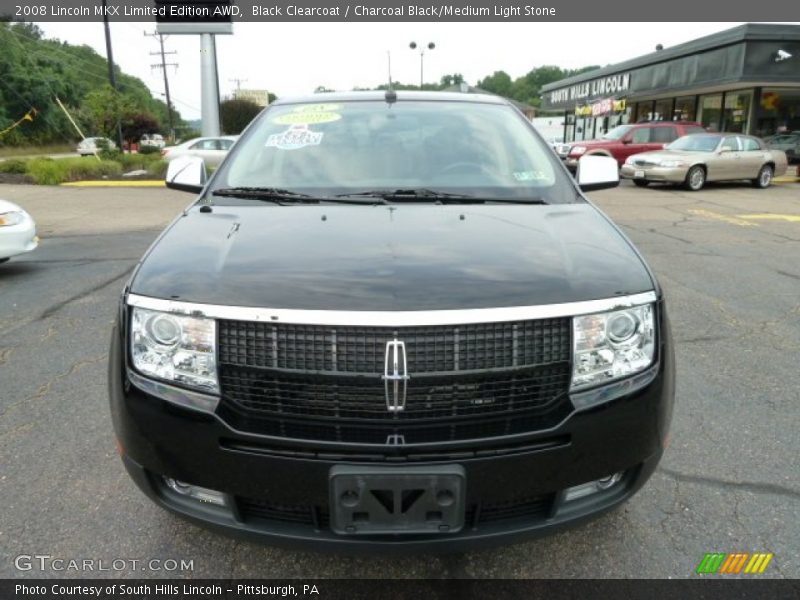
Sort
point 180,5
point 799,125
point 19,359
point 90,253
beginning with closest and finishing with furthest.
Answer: point 19,359 < point 90,253 < point 180,5 < point 799,125

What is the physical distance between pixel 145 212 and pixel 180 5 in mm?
8712

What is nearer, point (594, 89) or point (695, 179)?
point (695, 179)

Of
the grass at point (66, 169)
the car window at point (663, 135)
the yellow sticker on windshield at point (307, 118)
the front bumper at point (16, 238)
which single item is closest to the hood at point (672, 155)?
the car window at point (663, 135)

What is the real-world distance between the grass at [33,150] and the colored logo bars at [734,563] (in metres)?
52.6

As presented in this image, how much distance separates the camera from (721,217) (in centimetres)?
1149

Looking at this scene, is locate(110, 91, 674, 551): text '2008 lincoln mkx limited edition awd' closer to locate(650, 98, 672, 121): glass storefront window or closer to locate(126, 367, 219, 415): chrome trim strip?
locate(126, 367, 219, 415): chrome trim strip

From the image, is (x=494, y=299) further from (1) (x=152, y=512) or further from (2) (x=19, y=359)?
(2) (x=19, y=359)

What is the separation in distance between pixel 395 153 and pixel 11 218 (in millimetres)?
5139

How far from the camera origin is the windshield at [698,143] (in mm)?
16375

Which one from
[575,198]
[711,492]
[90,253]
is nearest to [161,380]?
[575,198]

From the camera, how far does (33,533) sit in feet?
7.76

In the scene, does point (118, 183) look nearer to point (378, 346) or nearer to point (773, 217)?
point (773, 217)

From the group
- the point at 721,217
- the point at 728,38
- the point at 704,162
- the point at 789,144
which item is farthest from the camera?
the point at 789,144

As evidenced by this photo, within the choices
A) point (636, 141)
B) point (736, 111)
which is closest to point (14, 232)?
point (636, 141)
